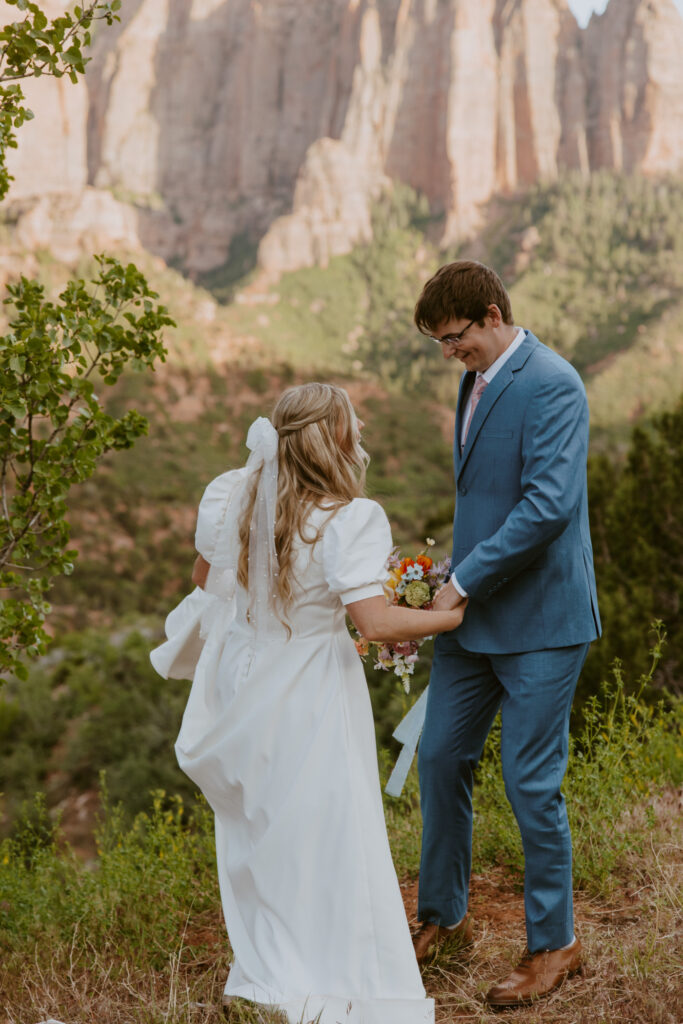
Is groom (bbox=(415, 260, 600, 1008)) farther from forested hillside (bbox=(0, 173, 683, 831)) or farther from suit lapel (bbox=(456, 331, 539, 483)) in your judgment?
forested hillside (bbox=(0, 173, 683, 831))

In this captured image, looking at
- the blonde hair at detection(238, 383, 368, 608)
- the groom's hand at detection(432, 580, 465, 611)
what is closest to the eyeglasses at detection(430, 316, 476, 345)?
the blonde hair at detection(238, 383, 368, 608)

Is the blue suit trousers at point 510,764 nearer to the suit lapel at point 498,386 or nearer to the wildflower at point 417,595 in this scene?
the wildflower at point 417,595

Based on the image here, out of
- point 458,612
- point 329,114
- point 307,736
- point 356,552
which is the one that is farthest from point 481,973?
point 329,114

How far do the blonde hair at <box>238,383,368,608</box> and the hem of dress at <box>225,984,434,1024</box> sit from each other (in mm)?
1012

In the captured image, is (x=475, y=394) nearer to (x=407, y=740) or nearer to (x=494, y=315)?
(x=494, y=315)

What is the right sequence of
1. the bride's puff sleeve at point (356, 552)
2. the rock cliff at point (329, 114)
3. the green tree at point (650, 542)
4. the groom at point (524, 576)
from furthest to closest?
1. the rock cliff at point (329, 114)
2. the green tree at point (650, 542)
3. the groom at point (524, 576)
4. the bride's puff sleeve at point (356, 552)

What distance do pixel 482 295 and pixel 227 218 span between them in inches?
3550

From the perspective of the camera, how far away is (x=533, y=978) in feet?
8.66

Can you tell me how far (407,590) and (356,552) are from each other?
1.37 feet

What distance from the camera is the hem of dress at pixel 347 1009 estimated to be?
94.0 inches

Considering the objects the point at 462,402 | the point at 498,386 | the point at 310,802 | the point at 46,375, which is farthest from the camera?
the point at 46,375

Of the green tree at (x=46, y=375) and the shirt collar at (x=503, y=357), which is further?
the green tree at (x=46, y=375)

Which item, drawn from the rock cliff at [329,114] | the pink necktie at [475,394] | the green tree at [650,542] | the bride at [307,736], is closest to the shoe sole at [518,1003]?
the bride at [307,736]

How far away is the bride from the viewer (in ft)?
7.96
